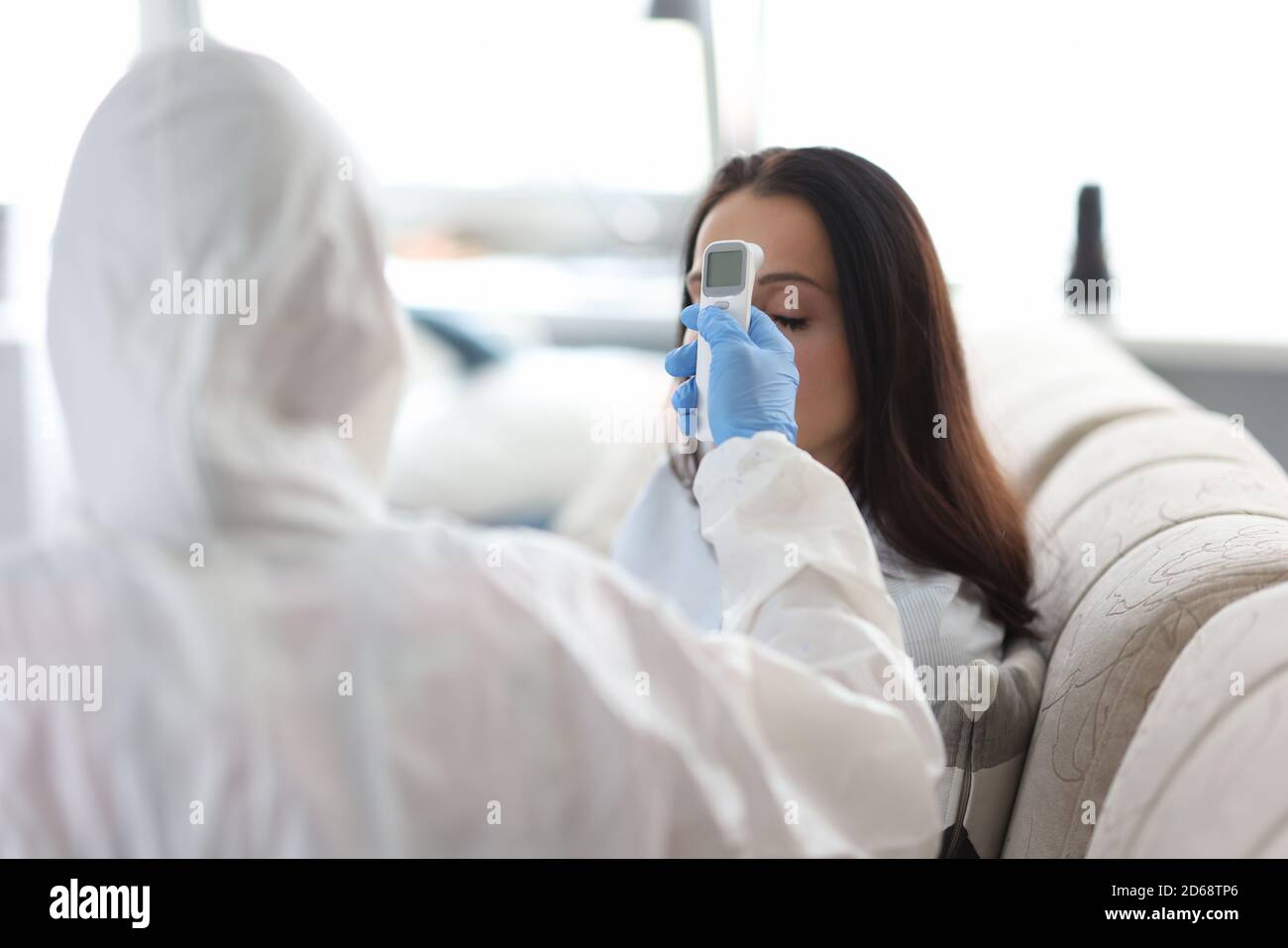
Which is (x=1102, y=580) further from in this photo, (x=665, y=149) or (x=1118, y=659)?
(x=665, y=149)

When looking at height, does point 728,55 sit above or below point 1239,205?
above

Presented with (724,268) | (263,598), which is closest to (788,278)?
(724,268)

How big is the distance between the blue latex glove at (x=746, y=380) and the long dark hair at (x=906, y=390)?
0.15m

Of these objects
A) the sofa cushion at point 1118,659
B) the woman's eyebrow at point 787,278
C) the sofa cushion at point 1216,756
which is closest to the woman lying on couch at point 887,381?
the woman's eyebrow at point 787,278

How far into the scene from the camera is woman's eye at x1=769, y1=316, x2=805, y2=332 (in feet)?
3.32

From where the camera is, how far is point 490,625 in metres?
0.52

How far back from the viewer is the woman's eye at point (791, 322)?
1013 mm

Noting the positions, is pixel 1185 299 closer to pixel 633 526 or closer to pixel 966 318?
pixel 966 318

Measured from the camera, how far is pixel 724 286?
0.92m

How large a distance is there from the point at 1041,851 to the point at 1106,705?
4.5 inches

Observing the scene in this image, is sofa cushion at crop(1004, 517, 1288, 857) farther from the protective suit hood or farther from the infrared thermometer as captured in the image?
the protective suit hood

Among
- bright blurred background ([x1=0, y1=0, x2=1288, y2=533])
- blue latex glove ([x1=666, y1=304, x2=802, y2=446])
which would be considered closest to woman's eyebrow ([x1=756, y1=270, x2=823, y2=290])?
blue latex glove ([x1=666, y1=304, x2=802, y2=446])

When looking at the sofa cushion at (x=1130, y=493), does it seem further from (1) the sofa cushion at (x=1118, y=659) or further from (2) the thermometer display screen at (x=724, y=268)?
(2) the thermometer display screen at (x=724, y=268)
